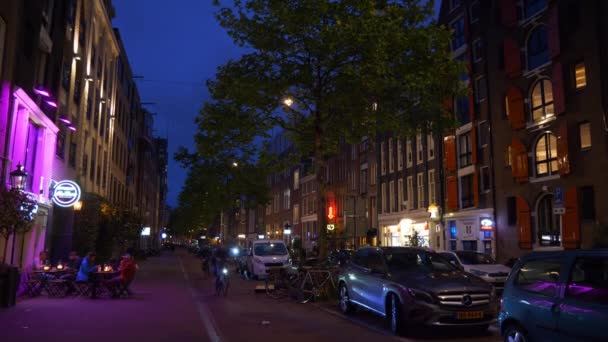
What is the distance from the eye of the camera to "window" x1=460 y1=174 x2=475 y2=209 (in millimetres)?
32531

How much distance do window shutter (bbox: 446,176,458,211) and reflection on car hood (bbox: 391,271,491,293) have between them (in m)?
23.3

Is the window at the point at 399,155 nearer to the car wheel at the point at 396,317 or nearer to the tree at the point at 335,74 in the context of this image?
the tree at the point at 335,74

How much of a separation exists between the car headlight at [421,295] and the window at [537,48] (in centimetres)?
2094

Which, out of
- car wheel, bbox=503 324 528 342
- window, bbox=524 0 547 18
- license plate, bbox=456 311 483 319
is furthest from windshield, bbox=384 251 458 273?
window, bbox=524 0 547 18

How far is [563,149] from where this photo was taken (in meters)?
24.5

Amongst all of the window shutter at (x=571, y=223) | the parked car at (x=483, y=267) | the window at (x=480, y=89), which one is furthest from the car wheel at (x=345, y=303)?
the window at (x=480, y=89)

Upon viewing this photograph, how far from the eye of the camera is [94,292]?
1667 centimetres

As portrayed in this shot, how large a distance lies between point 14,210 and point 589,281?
13681 mm

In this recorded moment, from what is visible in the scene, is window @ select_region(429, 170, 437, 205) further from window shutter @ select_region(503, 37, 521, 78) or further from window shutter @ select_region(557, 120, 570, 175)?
window shutter @ select_region(557, 120, 570, 175)

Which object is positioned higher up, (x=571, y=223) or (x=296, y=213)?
(x=296, y=213)

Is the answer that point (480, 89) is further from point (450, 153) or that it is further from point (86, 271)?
point (86, 271)

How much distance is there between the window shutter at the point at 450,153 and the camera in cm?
3347

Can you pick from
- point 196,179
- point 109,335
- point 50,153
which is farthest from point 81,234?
point 196,179

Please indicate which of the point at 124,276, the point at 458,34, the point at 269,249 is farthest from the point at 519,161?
the point at 124,276
